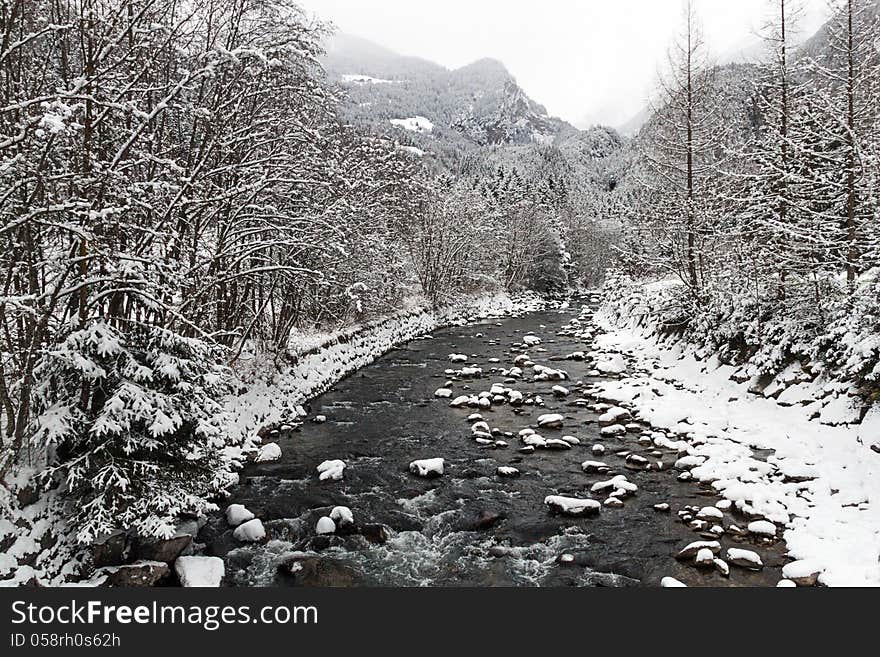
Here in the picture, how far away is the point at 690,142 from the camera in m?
16.6

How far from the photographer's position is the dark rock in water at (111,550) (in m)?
6.58

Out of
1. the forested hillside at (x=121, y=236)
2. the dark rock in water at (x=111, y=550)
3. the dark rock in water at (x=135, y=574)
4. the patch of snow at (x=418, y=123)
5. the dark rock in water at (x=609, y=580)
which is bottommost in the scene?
the dark rock in water at (x=609, y=580)

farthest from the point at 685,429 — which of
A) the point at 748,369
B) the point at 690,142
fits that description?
the point at 690,142

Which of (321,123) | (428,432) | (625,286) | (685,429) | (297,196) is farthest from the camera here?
(625,286)

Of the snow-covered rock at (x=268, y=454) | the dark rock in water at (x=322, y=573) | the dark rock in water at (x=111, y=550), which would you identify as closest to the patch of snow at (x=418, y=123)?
the snow-covered rock at (x=268, y=454)

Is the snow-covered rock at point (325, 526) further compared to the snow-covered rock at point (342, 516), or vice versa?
the snow-covered rock at point (342, 516)

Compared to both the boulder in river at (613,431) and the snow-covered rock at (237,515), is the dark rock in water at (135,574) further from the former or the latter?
the boulder in river at (613,431)

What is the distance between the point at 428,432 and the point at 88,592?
8140mm

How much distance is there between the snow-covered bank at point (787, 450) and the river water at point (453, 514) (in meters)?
0.60

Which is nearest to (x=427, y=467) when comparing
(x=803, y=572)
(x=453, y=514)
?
(x=453, y=514)

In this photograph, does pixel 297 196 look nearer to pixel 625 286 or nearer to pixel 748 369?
pixel 748 369

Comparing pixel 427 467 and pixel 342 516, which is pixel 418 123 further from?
pixel 342 516

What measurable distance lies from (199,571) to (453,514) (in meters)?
3.95

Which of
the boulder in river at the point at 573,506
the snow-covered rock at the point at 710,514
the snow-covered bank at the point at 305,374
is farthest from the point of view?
the snow-covered bank at the point at 305,374
